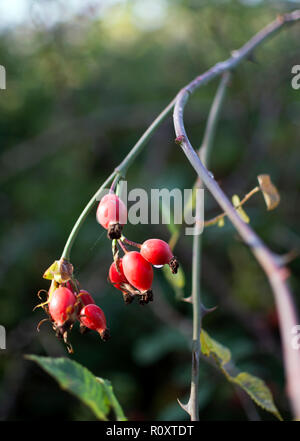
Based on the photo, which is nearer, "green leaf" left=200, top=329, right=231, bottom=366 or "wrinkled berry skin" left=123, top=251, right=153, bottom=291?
"wrinkled berry skin" left=123, top=251, right=153, bottom=291

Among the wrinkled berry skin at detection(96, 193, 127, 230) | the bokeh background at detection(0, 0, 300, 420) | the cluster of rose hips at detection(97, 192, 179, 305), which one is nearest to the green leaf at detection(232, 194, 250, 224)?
the cluster of rose hips at detection(97, 192, 179, 305)

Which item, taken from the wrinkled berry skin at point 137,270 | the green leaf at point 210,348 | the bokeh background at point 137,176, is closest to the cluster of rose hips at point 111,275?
the wrinkled berry skin at point 137,270

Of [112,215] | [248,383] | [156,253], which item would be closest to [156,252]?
[156,253]

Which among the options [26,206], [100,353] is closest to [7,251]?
[26,206]

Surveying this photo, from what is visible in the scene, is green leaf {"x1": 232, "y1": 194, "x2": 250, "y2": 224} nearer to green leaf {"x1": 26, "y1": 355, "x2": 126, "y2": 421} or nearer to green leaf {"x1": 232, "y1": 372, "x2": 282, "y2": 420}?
green leaf {"x1": 232, "y1": 372, "x2": 282, "y2": 420}

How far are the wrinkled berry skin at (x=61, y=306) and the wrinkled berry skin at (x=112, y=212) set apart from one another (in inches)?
6.8

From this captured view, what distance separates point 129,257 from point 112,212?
12 cm

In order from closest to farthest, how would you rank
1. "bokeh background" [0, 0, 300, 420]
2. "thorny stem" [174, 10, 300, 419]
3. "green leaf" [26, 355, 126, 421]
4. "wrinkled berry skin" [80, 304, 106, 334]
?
"thorny stem" [174, 10, 300, 419] < "green leaf" [26, 355, 126, 421] < "wrinkled berry skin" [80, 304, 106, 334] < "bokeh background" [0, 0, 300, 420]

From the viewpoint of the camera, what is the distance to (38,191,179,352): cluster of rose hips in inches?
37.4

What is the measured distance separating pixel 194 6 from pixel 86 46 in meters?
0.89

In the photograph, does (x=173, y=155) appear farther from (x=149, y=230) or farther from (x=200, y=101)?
(x=149, y=230)

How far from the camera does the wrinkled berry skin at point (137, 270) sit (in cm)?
99

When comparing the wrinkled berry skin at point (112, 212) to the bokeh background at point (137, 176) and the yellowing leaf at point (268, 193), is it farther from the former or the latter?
the bokeh background at point (137, 176)

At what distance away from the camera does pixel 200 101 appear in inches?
145
